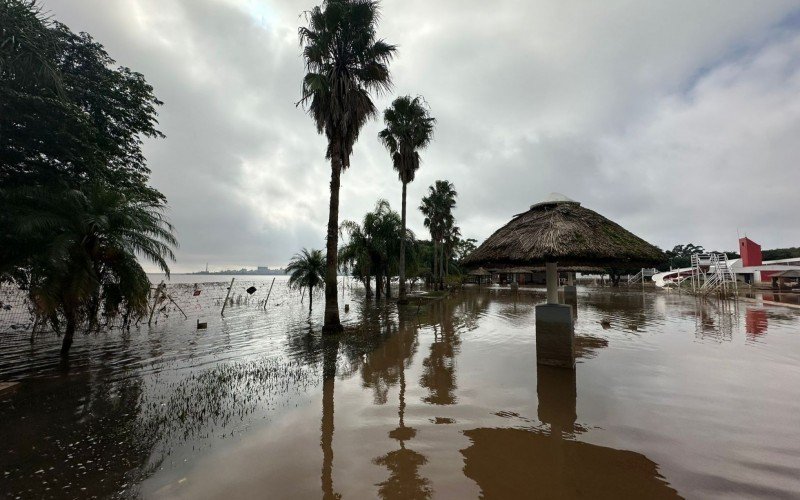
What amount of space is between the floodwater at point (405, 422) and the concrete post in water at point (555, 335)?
368 mm

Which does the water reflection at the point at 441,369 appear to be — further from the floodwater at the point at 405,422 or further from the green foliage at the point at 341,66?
the green foliage at the point at 341,66

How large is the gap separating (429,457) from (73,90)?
50.7ft

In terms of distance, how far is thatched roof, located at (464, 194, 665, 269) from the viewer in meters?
8.43

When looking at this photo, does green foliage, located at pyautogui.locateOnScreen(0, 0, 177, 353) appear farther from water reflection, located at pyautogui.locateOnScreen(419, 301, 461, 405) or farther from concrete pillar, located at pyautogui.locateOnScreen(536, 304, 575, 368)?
concrete pillar, located at pyautogui.locateOnScreen(536, 304, 575, 368)

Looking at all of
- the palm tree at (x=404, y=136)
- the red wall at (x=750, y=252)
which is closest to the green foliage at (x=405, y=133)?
the palm tree at (x=404, y=136)

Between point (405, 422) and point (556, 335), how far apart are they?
487 centimetres

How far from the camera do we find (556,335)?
8297mm

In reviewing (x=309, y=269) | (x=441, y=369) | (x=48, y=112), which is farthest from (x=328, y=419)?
(x=309, y=269)

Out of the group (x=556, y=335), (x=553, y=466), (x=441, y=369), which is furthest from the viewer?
(x=441, y=369)

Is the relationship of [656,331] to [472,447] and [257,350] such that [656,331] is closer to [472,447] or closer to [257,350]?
[472,447]

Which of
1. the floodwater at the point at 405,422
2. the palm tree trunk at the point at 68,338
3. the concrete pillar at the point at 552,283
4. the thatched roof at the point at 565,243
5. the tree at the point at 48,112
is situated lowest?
the floodwater at the point at 405,422

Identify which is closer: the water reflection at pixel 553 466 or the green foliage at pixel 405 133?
the water reflection at pixel 553 466

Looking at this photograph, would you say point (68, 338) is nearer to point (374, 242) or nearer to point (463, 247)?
point (374, 242)

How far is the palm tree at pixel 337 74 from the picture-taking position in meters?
13.0
